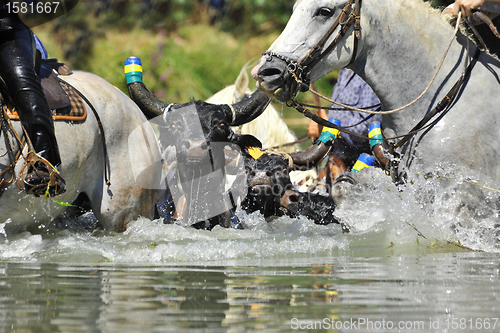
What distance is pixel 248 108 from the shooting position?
5371mm

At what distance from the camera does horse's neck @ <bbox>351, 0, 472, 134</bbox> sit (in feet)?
12.9

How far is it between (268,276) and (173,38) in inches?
792

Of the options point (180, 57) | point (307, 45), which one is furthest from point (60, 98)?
point (180, 57)

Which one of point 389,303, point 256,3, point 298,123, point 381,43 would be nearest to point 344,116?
point 381,43

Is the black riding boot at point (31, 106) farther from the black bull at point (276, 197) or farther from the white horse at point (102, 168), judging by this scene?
the black bull at point (276, 197)

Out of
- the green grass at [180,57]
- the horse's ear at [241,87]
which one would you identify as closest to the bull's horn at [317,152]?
the horse's ear at [241,87]

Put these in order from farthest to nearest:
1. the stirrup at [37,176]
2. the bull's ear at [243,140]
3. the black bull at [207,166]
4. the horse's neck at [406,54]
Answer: the bull's ear at [243,140] < the black bull at [207,166] < the horse's neck at [406,54] < the stirrup at [37,176]

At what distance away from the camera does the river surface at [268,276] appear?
2244 millimetres

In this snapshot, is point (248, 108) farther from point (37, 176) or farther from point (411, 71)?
point (37, 176)

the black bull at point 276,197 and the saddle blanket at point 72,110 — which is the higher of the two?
the saddle blanket at point 72,110

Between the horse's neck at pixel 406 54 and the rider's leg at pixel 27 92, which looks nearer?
the rider's leg at pixel 27 92

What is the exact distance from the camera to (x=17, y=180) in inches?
144

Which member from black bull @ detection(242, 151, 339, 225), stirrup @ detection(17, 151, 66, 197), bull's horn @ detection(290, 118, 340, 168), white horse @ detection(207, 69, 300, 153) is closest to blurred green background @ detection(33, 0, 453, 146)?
white horse @ detection(207, 69, 300, 153)

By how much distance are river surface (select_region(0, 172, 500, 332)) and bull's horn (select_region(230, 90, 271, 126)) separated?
98cm
